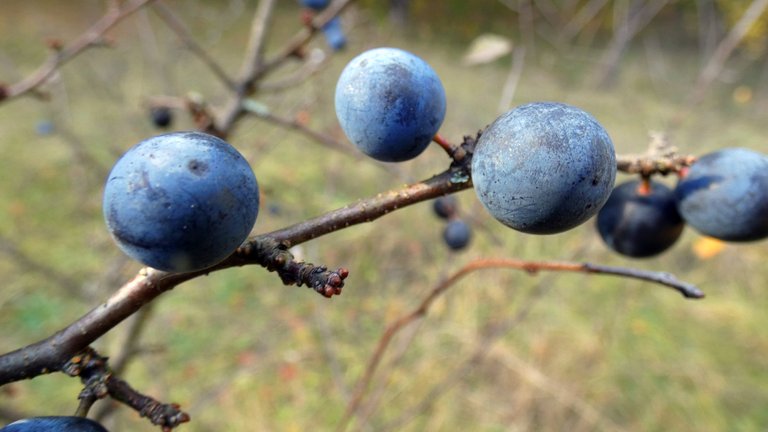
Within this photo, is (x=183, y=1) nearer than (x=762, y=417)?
No

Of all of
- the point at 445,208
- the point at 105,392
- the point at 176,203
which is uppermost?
the point at 176,203

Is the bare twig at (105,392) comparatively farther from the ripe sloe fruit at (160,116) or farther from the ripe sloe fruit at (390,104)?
the ripe sloe fruit at (160,116)

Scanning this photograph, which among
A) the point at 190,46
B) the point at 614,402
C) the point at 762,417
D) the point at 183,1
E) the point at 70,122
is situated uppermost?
the point at 183,1

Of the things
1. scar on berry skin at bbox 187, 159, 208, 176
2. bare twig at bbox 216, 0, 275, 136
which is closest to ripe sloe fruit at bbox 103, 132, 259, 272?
scar on berry skin at bbox 187, 159, 208, 176

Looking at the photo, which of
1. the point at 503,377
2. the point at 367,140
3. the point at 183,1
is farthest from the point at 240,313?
the point at 183,1

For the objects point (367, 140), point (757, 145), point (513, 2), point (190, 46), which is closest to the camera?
point (367, 140)

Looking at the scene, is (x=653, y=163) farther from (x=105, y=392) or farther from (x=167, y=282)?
(x=105, y=392)

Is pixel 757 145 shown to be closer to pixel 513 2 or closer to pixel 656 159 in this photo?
pixel 513 2

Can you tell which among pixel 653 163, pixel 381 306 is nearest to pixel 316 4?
pixel 653 163
